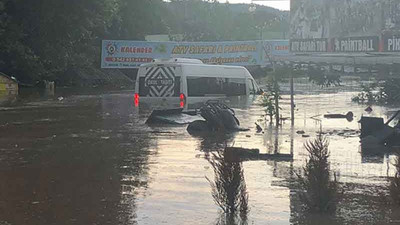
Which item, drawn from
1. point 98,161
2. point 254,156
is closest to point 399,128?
point 254,156

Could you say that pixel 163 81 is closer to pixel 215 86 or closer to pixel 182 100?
pixel 182 100

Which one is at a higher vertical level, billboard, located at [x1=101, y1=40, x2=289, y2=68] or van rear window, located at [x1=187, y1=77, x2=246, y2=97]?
billboard, located at [x1=101, y1=40, x2=289, y2=68]

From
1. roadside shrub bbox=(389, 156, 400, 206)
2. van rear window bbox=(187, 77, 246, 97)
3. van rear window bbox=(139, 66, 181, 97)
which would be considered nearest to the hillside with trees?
van rear window bbox=(187, 77, 246, 97)

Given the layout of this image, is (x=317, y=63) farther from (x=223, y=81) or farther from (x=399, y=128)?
(x=223, y=81)

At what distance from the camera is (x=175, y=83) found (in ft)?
84.3

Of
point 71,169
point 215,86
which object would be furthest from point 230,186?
point 215,86

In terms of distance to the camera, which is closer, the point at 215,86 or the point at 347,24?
the point at 347,24

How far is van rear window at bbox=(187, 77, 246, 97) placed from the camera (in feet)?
85.9

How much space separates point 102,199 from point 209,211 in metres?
1.64

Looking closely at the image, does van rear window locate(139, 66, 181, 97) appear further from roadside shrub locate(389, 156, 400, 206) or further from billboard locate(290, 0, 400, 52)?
roadside shrub locate(389, 156, 400, 206)

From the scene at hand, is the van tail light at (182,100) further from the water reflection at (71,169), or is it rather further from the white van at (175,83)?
the water reflection at (71,169)

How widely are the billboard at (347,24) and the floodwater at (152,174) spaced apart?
2433 millimetres

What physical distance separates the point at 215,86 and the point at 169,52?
72.0 feet

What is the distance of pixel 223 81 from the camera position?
1091 inches
